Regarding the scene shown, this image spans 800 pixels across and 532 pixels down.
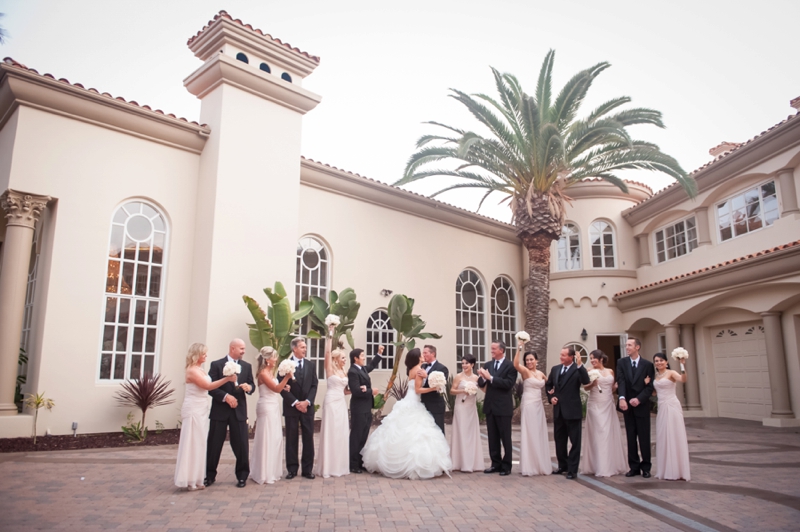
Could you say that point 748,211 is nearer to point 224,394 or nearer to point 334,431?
point 334,431

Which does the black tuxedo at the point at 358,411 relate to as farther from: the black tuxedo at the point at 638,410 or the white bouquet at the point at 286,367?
the black tuxedo at the point at 638,410

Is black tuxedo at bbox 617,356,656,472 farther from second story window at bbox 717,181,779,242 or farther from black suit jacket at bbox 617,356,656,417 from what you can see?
second story window at bbox 717,181,779,242

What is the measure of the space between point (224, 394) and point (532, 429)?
4227 millimetres

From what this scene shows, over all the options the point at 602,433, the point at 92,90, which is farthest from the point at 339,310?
the point at 602,433

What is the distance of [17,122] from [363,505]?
367 inches

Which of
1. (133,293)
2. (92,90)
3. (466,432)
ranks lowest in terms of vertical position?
(466,432)

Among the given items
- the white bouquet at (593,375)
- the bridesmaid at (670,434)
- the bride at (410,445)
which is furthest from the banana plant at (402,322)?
the bridesmaid at (670,434)

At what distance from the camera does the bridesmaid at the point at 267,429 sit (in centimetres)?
723

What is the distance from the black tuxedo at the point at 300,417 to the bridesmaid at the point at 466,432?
2.04 m

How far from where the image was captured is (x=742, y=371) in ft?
51.2

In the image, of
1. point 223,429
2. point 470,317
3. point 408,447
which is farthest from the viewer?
point 470,317

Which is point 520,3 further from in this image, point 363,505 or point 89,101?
point 363,505

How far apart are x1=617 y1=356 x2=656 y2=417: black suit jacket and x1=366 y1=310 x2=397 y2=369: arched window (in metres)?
8.07

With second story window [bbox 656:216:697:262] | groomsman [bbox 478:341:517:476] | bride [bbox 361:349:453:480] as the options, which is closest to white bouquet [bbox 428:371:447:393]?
bride [bbox 361:349:453:480]
